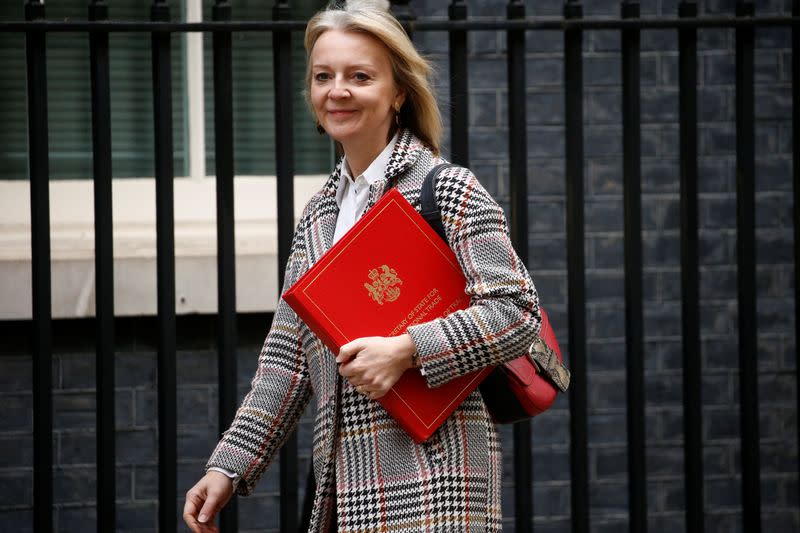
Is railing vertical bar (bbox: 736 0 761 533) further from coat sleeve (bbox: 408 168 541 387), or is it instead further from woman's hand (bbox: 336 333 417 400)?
woman's hand (bbox: 336 333 417 400)

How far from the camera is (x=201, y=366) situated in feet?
15.5

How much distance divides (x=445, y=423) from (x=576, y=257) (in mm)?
1258

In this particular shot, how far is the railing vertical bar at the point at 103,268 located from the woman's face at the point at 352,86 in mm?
1088

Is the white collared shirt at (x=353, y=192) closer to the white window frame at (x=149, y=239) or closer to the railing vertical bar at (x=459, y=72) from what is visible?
the railing vertical bar at (x=459, y=72)

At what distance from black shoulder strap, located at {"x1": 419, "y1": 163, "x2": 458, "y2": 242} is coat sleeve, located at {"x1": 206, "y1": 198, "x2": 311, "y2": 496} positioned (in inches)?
13.0

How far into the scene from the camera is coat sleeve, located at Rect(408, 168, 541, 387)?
2176 mm

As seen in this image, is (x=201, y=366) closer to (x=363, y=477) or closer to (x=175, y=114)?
(x=175, y=114)

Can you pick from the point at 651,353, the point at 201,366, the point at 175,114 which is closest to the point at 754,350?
the point at 651,353

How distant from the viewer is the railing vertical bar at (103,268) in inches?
128

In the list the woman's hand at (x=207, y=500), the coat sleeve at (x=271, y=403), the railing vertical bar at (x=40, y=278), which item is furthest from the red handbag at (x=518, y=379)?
the railing vertical bar at (x=40, y=278)

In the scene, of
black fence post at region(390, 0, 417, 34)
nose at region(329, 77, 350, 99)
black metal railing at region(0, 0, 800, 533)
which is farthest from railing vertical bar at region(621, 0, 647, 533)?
nose at region(329, 77, 350, 99)

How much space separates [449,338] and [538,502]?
2842 millimetres

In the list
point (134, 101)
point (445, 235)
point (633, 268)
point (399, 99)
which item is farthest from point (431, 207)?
point (134, 101)

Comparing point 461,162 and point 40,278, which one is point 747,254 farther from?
point 40,278
